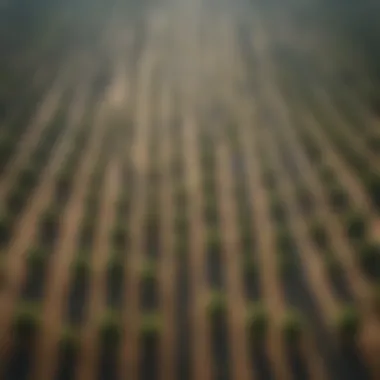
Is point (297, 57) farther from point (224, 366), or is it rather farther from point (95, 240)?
point (224, 366)

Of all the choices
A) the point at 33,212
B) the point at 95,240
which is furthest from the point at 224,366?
the point at 33,212

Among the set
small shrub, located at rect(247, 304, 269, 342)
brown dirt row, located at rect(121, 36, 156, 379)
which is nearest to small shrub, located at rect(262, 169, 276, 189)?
brown dirt row, located at rect(121, 36, 156, 379)

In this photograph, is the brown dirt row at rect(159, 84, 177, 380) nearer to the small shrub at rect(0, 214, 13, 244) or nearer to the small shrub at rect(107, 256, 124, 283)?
the small shrub at rect(107, 256, 124, 283)

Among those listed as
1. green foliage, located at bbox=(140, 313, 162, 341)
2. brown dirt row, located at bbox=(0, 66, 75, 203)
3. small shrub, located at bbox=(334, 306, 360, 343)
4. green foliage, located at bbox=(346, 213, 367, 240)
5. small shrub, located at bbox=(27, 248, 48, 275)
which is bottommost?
small shrub, located at bbox=(334, 306, 360, 343)

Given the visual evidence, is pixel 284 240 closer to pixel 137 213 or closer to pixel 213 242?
pixel 213 242

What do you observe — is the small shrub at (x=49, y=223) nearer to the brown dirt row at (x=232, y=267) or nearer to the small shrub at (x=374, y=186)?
the brown dirt row at (x=232, y=267)

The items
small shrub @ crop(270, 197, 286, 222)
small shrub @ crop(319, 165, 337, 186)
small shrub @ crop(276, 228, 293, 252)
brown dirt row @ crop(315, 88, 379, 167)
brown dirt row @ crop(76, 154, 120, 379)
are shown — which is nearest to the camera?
brown dirt row @ crop(76, 154, 120, 379)

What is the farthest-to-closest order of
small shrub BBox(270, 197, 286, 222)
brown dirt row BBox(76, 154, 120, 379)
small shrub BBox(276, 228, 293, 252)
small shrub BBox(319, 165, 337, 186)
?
small shrub BBox(319, 165, 337, 186), small shrub BBox(270, 197, 286, 222), small shrub BBox(276, 228, 293, 252), brown dirt row BBox(76, 154, 120, 379)

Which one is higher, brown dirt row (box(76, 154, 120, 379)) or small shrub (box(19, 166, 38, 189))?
small shrub (box(19, 166, 38, 189))
